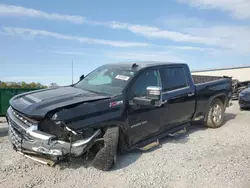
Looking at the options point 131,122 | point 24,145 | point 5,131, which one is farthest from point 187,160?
point 5,131

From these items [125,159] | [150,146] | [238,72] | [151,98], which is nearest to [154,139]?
[150,146]

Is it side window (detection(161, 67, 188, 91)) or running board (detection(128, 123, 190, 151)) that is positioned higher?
side window (detection(161, 67, 188, 91))

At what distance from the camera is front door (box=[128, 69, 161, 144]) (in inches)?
175

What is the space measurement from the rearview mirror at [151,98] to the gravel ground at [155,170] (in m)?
1.04

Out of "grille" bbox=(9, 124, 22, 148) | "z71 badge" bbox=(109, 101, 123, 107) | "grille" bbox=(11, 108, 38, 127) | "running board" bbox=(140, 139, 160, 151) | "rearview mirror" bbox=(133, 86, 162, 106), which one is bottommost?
"running board" bbox=(140, 139, 160, 151)

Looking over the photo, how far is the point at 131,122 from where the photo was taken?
14.5 ft

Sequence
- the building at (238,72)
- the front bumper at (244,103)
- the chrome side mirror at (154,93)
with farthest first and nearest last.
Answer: the building at (238,72)
the front bumper at (244,103)
the chrome side mirror at (154,93)

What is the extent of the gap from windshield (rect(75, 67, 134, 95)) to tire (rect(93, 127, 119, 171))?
0.85m

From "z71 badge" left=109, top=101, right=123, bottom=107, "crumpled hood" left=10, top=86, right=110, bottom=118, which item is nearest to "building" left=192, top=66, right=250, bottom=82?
"z71 badge" left=109, top=101, right=123, bottom=107

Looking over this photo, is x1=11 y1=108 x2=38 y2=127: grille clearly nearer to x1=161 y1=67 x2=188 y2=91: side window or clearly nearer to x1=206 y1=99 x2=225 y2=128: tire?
x1=161 y1=67 x2=188 y2=91: side window

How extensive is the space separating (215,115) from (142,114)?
3.26 m

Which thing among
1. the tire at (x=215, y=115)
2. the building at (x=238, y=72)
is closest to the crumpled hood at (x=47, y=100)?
the tire at (x=215, y=115)

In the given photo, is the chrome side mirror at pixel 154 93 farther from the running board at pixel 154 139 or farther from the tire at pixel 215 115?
the tire at pixel 215 115

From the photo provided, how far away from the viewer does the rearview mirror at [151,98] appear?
414cm
